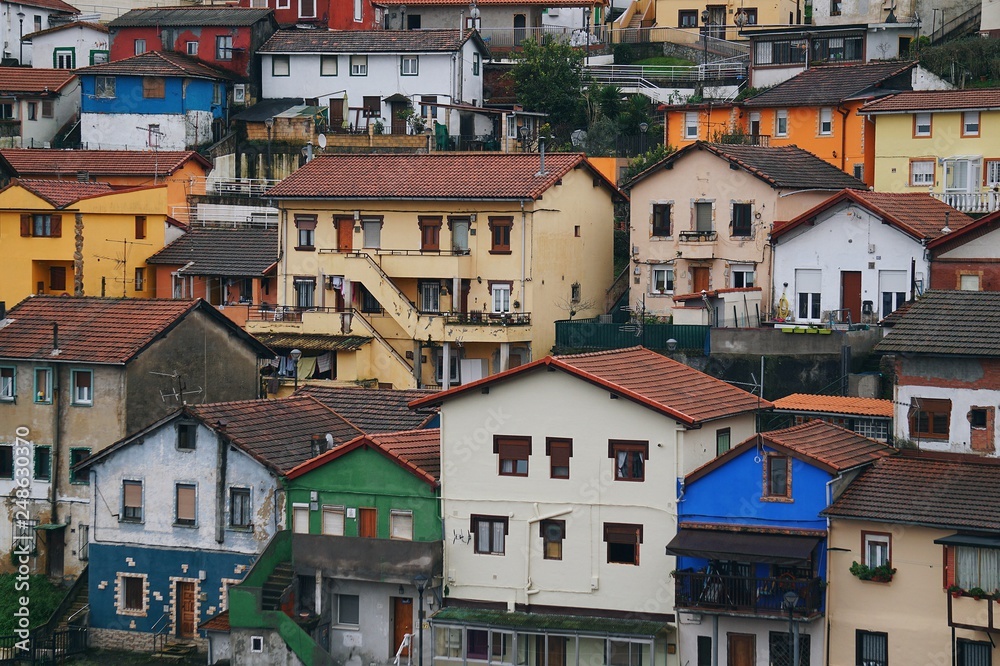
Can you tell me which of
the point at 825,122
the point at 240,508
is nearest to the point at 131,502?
the point at 240,508

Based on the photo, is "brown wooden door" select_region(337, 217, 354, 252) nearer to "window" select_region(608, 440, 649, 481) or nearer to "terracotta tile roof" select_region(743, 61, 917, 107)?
"terracotta tile roof" select_region(743, 61, 917, 107)

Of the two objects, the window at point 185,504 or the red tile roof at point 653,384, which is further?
the window at point 185,504

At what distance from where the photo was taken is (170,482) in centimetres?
5616

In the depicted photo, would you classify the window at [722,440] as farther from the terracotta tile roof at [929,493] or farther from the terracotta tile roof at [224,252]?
the terracotta tile roof at [224,252]

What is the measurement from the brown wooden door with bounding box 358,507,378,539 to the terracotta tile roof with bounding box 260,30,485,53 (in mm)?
41748

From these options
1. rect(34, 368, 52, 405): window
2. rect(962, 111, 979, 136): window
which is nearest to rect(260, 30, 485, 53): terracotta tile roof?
rect(962, 111, 979, 136): window

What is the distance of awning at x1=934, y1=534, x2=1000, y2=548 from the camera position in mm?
46344

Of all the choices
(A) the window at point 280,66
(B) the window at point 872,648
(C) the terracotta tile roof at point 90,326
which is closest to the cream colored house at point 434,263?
(C) the terracotta tile roof at point 90,326

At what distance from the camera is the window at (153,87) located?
302 feet

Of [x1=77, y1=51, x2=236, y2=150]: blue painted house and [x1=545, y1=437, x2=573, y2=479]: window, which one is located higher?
[x1=77, y1=51, x2=236, y2=150]: blue painted house

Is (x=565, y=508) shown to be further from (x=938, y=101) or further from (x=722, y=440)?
(x=938, y=101)

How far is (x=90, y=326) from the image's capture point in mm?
61875

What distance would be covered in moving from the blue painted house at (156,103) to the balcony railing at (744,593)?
1899 inches

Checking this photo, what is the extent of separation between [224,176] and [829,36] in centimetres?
2700
